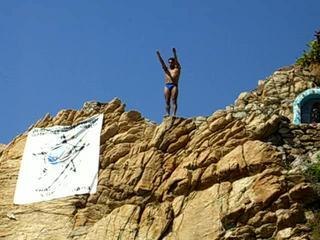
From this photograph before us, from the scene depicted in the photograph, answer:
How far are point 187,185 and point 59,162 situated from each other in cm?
371

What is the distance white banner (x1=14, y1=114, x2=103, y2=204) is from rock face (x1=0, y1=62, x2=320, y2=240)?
0.21 m

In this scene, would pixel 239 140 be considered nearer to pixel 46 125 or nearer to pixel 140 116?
pixel 140 116

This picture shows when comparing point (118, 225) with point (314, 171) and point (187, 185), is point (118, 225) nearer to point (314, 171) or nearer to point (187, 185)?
point (187, 185)

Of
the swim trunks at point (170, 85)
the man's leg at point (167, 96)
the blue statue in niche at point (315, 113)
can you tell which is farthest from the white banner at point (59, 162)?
the blue statue in niche at point (315, 113)

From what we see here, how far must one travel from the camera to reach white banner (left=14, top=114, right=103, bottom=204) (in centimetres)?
2059

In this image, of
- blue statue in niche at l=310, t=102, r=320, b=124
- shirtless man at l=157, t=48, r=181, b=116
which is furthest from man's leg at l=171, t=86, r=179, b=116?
blue statue in niche at l=310, t=102, r=320, b=124

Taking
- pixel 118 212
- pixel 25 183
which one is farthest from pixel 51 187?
pixel 118 212

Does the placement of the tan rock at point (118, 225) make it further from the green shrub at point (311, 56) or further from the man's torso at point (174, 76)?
the green shrub at point (311, 56)

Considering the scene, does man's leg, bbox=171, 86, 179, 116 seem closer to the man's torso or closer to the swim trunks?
the swim trunks

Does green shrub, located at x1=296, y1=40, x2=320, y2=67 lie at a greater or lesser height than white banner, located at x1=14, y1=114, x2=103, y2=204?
greater

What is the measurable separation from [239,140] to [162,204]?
212cm

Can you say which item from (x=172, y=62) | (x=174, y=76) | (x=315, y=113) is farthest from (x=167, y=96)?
(x=315, y=113)

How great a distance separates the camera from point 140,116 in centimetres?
2139

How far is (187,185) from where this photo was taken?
62.6 feet
